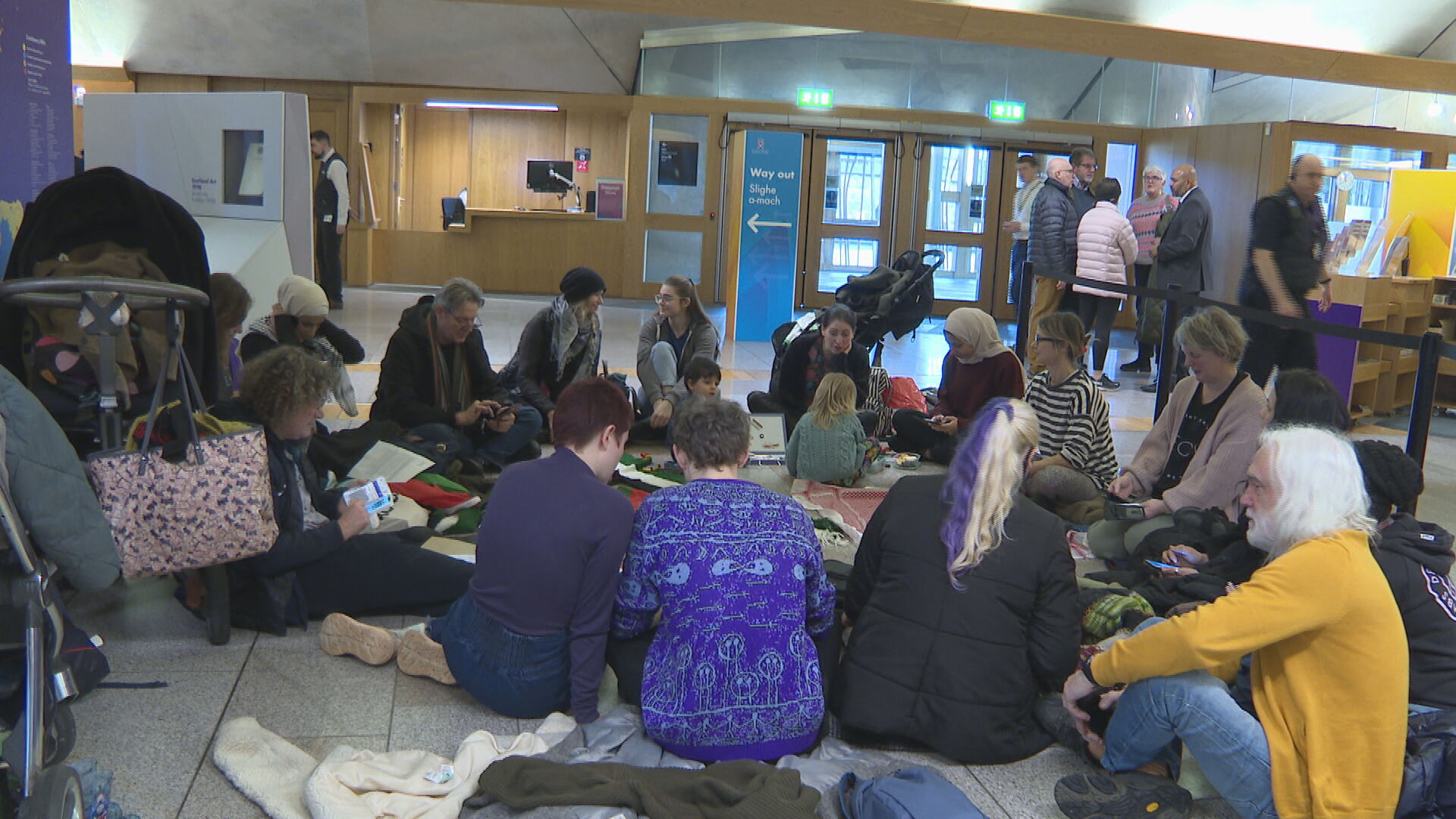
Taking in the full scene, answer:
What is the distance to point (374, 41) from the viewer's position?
44.7 feet

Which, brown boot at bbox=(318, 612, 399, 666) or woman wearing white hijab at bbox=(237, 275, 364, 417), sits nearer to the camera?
brown boot at bbox=(318, 612, 399, 666)

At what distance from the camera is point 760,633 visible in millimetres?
2770

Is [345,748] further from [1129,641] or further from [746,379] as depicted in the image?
[746,379]

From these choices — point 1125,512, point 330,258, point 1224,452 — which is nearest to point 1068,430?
point 1125,512

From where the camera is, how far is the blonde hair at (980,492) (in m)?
2.82

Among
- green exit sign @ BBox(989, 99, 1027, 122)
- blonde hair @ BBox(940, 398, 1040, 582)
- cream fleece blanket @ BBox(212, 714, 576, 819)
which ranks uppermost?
green exit sign @ BBox(989, 99, 1027, 122)

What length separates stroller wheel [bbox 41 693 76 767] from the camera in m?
2.28

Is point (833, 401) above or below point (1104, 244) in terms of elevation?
below

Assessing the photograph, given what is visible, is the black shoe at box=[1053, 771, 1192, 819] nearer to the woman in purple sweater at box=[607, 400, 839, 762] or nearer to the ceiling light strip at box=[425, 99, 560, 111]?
the woman in purple sweater at box=[607, 400, 839, 762]

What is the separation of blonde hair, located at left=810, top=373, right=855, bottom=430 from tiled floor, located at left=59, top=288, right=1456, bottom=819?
2.46 meters

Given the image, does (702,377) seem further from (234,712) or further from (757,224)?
(757,224)

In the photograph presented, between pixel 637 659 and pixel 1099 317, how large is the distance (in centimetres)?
756

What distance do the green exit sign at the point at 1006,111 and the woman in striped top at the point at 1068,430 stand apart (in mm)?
9132

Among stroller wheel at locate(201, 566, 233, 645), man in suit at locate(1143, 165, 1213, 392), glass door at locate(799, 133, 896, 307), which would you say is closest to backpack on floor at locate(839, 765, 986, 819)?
stroller wheel at locate(201, 566, 233, 645)
